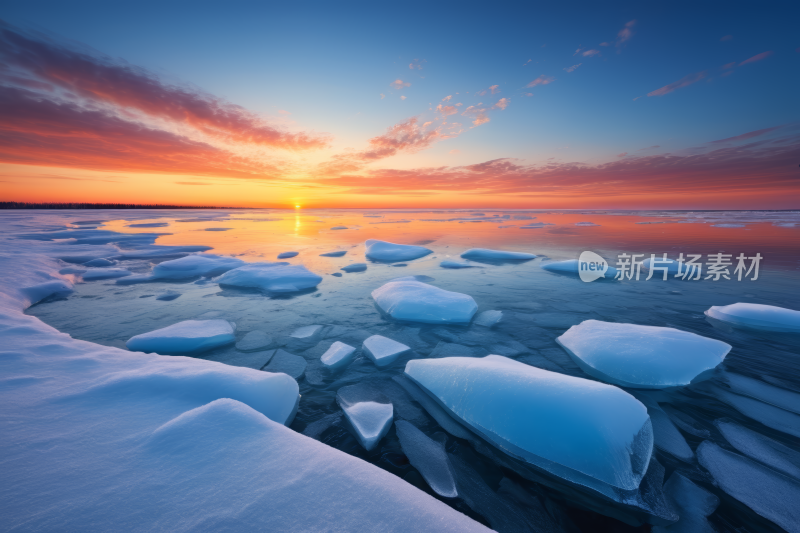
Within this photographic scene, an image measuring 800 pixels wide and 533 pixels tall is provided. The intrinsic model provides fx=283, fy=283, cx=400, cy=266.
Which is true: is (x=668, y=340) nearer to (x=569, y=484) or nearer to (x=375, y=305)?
(x=569, y=484)

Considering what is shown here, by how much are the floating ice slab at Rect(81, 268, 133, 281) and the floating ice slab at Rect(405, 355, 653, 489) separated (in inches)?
304

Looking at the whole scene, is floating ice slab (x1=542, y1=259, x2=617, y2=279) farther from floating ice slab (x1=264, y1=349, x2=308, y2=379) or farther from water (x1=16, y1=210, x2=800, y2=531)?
floating ice slab (x1=264, y1=349, x2=308, y2=379)

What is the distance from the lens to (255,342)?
3.52m

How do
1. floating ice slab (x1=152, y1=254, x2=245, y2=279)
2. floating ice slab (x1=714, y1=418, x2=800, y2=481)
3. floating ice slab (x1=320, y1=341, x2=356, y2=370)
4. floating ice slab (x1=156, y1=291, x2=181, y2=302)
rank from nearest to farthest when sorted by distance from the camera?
1. floating ice slab (x1=714, y1=418, x2=800, y2=481)
2. floating ice slab (x1=320, y1=341, x2=356, y2=370)
3. floating ice slab (x1=156, y1=291, x2=181, y2=302)
4. floating ice slab (x1=152, y1=254, x2=245, y2=279)

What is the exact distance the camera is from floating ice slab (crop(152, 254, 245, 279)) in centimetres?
660

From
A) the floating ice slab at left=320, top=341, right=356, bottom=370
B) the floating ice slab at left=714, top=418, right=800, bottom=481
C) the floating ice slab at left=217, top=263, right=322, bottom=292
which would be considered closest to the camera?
the floating ice slab at left=714, top=418, right=800, bottom=481

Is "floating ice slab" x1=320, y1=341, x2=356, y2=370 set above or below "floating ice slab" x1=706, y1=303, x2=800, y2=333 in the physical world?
below

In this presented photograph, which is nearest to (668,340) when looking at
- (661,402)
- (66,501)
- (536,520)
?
(661,402)

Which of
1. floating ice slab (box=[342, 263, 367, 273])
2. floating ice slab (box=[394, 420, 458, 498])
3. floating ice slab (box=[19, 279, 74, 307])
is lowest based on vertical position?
floating ice slab (box=[394, 420, 458, 498])

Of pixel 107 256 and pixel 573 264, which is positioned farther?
pixel 107 256

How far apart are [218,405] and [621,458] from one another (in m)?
2.47

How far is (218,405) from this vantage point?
5.45 feet

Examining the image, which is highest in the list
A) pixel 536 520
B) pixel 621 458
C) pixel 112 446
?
pixel 112 446

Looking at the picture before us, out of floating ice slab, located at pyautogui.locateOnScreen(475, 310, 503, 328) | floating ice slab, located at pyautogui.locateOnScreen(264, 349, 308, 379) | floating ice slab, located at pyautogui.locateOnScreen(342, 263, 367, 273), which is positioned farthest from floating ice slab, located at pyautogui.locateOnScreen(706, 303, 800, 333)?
floating ice slab, located at pyautogui.locateOnScreen(342, 263, 367, 273)
